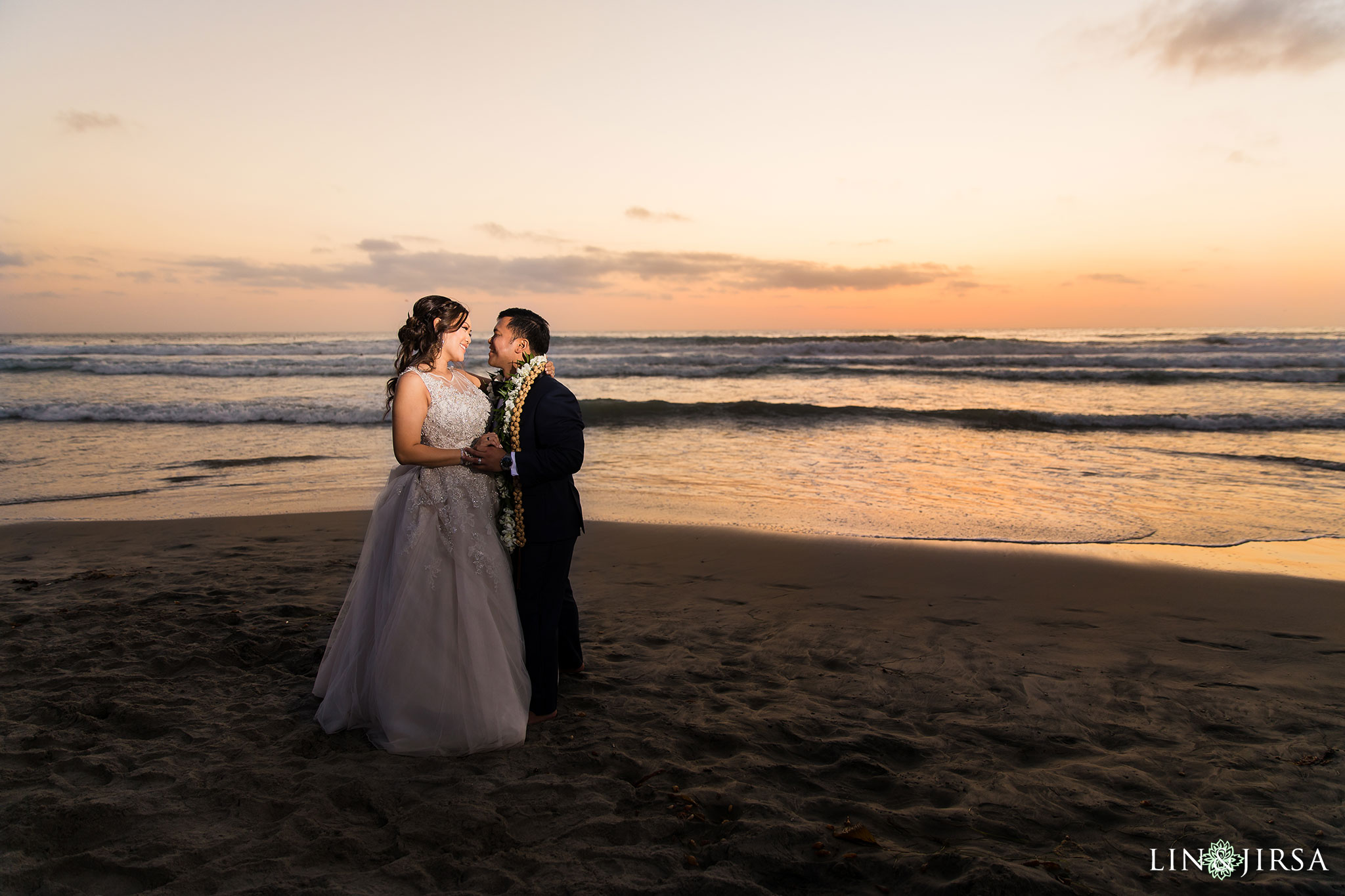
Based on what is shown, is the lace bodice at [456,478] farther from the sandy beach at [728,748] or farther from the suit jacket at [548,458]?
the sandy beach at [728,748]

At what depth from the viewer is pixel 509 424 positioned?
371 centimetres

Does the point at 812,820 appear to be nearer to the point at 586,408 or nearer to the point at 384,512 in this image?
the point at 384,512

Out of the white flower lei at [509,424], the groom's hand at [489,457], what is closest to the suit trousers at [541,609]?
the white flower lei at [509,424]

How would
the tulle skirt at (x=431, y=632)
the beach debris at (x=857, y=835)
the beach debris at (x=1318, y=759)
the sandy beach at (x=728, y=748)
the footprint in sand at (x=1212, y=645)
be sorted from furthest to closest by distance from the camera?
1. the footprint in sand at (x=1212, y=645)
2. the tulle skirt at (x=431, y=632)
3. the beach debris at (x=1318, y=759)
4. the beach debris at (x=857, y=835)
5. the sandy beach at (x=728, y=748)

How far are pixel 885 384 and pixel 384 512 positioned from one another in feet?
76.9

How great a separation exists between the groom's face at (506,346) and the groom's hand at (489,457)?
46 centimetres

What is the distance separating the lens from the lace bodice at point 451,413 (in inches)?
144

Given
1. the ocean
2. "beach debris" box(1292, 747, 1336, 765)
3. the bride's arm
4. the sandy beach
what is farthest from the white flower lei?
the ocean

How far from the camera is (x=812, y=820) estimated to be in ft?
9.64

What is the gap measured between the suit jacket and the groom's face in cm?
16

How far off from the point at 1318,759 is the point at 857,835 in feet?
7.59

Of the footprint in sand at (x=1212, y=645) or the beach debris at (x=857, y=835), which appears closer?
the beach debris at (x=857, y=835)

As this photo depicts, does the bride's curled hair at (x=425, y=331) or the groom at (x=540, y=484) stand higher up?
the bride's curled hair at (x=425, y=331)

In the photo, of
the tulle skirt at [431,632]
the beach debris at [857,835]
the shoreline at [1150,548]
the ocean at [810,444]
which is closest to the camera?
the beach debris at [857,835]
